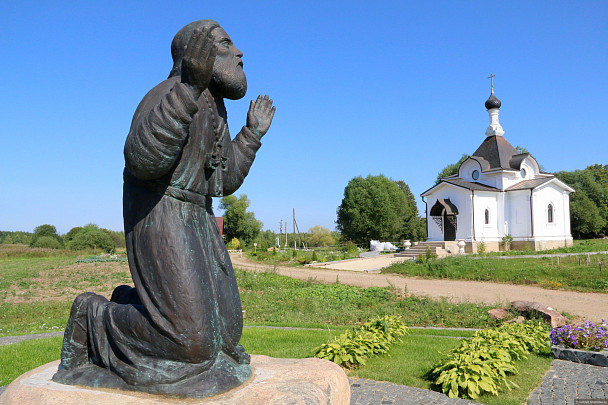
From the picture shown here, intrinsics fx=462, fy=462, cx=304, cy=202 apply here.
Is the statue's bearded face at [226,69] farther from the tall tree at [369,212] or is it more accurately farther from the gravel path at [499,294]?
the tall tree at [369,212]

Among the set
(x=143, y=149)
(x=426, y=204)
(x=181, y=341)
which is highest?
(x=426, y=204)

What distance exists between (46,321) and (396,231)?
146ft

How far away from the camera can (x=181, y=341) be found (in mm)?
2865

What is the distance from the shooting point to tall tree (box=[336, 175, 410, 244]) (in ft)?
162

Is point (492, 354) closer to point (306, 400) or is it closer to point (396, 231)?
point (306, 400)

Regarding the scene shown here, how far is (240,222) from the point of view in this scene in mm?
56875

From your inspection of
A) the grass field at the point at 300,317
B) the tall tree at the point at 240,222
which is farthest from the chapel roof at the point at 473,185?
the tall tree at the point at 240,222

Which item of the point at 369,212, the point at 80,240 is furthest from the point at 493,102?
the point at 80,240

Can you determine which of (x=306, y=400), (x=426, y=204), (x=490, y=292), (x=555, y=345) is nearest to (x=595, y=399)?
(x=555, y=345)

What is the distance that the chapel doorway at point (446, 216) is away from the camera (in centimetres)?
3241

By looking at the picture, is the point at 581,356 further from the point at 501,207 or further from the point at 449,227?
the point at 501,207

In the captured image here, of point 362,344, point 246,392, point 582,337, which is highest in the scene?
point 246,392

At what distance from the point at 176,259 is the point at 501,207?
109 feet

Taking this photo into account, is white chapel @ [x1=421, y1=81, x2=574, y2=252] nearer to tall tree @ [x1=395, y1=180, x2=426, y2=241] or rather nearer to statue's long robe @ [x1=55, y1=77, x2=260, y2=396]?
tall tree @ [x1=395, y1=180, x2=426, y2=241]
